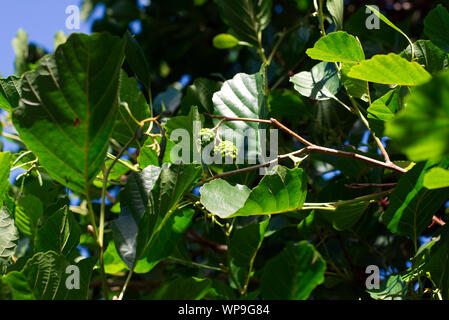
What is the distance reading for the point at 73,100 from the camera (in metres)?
0.62

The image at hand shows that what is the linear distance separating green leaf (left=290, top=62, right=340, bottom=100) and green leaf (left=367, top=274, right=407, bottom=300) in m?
0.34

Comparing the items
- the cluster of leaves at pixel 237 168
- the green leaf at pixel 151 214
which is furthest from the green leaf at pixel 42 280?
the green leaf at pixel 151 214

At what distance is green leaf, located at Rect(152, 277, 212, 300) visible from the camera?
583 mm

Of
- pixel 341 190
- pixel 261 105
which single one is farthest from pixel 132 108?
pixel 341 190

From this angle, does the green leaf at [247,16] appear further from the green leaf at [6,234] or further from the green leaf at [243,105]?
the green leaf at [6,234]

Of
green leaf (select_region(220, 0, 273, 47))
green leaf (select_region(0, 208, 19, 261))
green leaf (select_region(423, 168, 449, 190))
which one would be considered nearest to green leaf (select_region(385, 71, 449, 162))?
green leaf (select_region(423, 168, 449, 190))

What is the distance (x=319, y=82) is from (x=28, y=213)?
61cm

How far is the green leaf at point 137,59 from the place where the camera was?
3.08 feet

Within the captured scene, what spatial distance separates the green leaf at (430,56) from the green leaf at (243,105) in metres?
0.26

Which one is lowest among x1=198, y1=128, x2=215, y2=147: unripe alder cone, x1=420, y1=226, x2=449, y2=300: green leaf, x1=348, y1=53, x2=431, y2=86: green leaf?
x1=420, y1=226, x2=449, y2=300: green leaf

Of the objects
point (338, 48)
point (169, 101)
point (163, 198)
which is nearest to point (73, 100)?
point (163, 198)

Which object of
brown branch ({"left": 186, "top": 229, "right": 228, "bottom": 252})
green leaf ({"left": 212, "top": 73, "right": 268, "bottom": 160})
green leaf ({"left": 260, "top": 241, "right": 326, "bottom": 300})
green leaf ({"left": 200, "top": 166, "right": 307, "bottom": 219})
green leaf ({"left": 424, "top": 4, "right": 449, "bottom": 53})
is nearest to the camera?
green leaf ({"left": 260, "top": 241, "right": 326, "bottom": 300})

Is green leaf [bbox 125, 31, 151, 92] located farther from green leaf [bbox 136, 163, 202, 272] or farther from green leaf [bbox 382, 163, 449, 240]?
green leaf [bbox 382, 163, 449, 240]
